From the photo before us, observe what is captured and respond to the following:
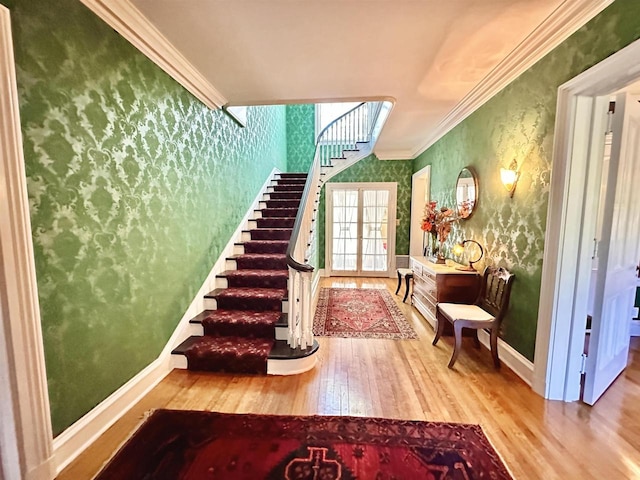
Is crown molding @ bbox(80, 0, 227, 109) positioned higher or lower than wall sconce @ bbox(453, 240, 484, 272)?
higher

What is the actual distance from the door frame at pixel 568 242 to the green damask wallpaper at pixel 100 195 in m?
2.95

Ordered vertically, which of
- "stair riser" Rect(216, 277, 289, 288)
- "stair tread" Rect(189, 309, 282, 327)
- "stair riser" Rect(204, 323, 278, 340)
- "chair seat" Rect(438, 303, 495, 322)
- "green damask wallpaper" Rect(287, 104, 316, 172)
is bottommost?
"stair riser" Rect(204, 323, 278, 340)

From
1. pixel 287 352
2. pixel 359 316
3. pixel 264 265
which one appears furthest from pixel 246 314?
pixel 359 316

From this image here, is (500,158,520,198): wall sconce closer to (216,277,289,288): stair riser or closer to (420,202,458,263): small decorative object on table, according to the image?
(420,202,458,263): small decorative object on table

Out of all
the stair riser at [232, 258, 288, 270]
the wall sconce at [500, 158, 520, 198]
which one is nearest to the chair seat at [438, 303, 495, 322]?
the wall sconce at [500, 158, 520, 198]

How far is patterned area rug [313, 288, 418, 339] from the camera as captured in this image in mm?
3363

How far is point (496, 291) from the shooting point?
106 inches

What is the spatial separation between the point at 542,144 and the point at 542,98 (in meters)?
0.34

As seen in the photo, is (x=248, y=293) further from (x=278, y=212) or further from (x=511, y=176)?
(x=511, y=176)

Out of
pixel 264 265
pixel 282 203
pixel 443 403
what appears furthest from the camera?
pixel 282 203

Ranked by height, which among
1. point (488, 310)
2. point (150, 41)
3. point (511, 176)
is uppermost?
point (150, 41)

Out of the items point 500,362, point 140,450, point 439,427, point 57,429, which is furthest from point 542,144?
point 57,429

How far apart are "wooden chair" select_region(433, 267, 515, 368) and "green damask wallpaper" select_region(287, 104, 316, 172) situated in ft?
17.0

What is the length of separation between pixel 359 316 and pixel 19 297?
10.8 feet
